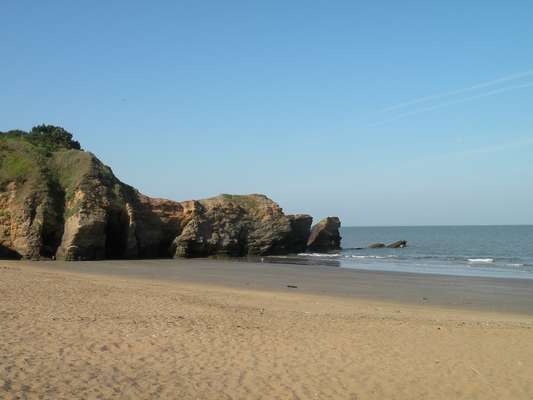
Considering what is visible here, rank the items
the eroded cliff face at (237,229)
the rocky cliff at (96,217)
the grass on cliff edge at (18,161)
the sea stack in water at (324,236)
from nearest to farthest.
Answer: the rocky cliff at (96,217) → the grass on cliff edge at (18,161) → the eroded cliff face at (237,229) → the sea stack in water at (324,236)

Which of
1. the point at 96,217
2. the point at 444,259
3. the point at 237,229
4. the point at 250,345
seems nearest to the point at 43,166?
the point at 96,217

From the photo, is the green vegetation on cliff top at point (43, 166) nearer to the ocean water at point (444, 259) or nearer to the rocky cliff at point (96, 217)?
the rocky cliff at point (96, 217)

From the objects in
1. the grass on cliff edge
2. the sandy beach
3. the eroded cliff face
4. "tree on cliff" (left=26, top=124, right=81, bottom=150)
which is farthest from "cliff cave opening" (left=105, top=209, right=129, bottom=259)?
Result: the sandy beach

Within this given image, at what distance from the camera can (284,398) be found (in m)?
7.37

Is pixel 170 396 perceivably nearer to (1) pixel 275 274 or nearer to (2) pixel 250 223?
(1) pixel 275 274

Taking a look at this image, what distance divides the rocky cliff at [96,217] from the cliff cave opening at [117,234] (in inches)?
3.0

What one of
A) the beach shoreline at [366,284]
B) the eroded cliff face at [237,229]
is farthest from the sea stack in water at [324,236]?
the beach shoreline at [366,284]

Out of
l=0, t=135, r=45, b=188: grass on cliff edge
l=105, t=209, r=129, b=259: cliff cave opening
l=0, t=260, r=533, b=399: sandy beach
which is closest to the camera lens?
l=0, t=260, r=533, b=399: sandy beach

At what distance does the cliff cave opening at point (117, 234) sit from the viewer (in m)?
38.8

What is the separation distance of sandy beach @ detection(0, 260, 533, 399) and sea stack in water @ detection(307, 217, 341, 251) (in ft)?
144

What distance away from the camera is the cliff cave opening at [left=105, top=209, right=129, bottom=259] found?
3878 cm

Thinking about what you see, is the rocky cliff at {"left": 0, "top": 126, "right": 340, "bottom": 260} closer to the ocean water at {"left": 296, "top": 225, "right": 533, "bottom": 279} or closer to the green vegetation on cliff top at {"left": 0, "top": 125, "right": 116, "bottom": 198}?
the green vegetation on cliff top at {"left": 0, "top": 125, "right": 116, "bottom": 198}

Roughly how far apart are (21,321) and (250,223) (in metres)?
38.7

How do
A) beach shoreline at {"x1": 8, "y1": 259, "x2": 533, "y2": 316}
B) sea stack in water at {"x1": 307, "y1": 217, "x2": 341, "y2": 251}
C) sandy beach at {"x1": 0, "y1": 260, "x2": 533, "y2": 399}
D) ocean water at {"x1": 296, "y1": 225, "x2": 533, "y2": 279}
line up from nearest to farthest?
1. sandy beach at {"x1": 0, "y1": 260, "x2": 533, "y2": 399}
2. beach shoreline at {"x1": 8, "y1": 259, "x2": 533, "y2": 316}
3. ocean water at {"x1": 296, "y1": 225, "x2": 533, "y2": 279}
4. sea stack in water at {"x1": 307, "y1": 217, "x2": 341, "y2": 251}
